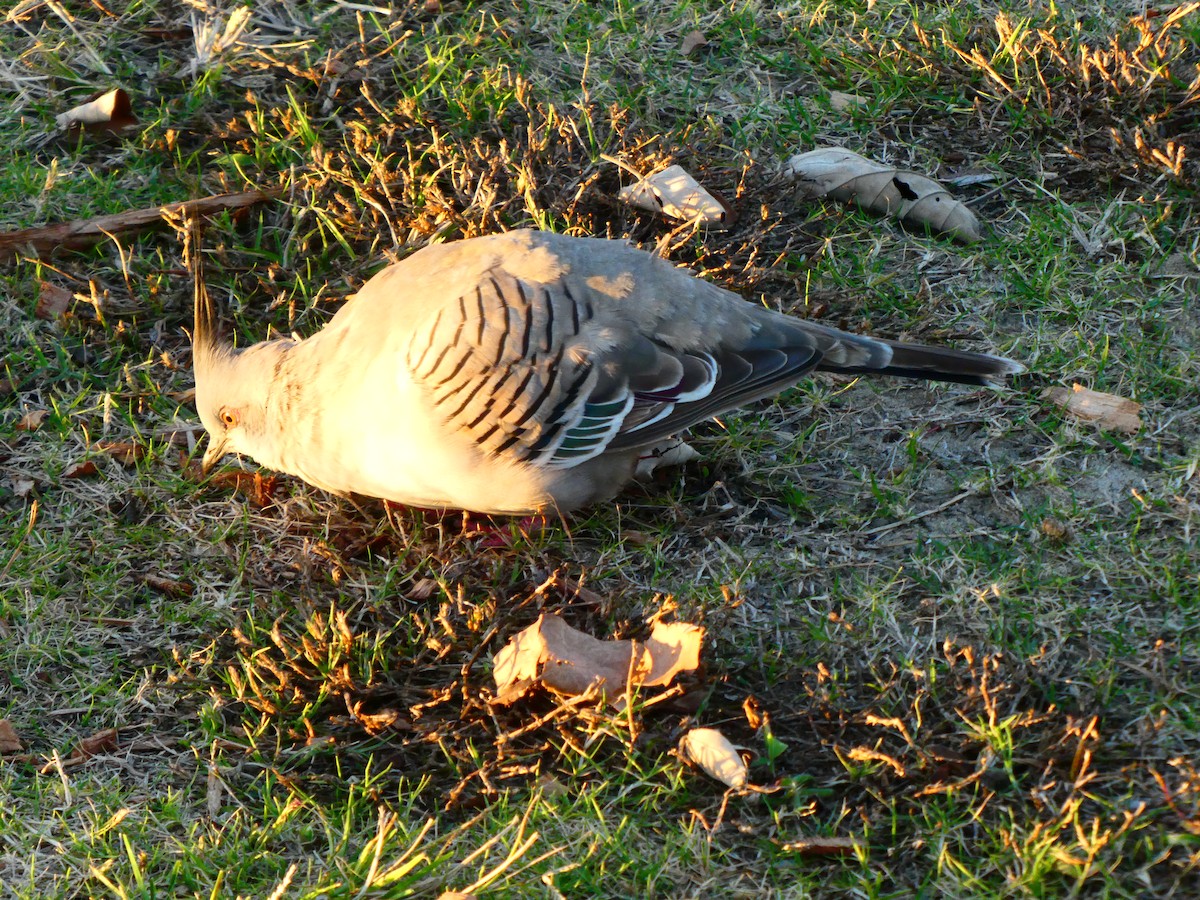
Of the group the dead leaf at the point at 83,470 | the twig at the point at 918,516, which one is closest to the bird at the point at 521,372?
the twig at the point at 918,516

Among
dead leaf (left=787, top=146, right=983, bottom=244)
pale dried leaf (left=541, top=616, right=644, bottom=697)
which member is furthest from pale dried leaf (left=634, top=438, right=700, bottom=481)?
dead leaf (left=787, top=146, right=983, bottom=244)

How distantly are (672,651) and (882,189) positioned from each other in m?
2.13

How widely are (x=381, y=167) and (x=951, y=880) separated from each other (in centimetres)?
301

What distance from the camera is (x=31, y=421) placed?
13.5ft

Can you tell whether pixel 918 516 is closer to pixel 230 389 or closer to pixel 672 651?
pixel 672 651

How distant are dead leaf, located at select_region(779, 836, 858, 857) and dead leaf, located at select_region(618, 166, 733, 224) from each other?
2244 millimetres

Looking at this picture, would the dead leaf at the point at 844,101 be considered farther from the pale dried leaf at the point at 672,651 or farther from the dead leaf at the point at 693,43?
the pale dried leaf at the point at 672,651

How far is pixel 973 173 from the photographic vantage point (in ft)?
15.2

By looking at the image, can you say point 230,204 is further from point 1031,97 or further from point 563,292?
point 1031,97

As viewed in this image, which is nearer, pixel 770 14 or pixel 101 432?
pixel 101 432

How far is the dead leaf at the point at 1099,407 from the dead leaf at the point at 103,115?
3.49 m

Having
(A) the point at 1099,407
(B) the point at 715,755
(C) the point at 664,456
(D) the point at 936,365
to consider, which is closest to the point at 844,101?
(D) the point at 936,365

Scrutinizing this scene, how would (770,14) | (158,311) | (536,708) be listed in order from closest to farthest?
(536,708)
(158,311)
(770,14)

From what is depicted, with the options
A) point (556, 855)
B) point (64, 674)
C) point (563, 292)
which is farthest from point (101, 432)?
point (556, 855)
